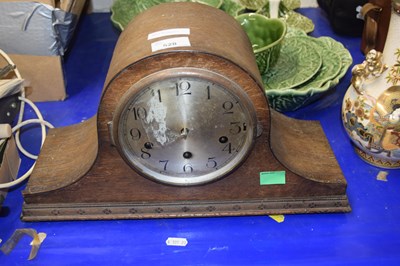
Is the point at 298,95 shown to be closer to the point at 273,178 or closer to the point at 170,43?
the point at 273,178

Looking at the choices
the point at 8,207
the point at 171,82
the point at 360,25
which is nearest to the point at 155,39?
the point at 171,82

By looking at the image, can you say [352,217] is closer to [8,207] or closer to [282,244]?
[282,244]

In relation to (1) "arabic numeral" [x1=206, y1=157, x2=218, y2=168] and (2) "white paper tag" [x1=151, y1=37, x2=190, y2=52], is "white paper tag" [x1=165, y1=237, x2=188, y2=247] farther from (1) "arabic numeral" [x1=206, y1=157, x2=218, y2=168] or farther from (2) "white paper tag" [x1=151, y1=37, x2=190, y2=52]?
(2) "white paper tag" [x1=151, y1=37, x2=190, y2=52]

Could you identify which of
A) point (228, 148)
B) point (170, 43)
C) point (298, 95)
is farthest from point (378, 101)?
point (170, 43)

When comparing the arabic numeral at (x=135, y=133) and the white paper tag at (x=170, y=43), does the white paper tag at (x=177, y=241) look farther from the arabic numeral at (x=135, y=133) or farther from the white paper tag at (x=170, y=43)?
the white paper tag at (x=170, y=43)

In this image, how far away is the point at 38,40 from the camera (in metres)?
1.14

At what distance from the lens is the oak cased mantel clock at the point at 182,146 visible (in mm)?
785

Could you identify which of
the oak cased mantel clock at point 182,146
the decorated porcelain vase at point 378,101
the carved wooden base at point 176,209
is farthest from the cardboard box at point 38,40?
the decorated porcelain vase at point 378,101

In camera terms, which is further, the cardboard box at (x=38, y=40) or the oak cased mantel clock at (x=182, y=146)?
the cardboard box at (x=38, y=40)

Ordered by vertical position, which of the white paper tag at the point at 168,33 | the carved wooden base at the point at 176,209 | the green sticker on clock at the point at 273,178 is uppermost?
the white paper tag at the point at 168,33

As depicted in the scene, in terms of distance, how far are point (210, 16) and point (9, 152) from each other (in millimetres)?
481

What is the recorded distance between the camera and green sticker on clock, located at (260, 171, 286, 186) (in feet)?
2.89

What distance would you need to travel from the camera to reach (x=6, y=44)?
45.1 inches

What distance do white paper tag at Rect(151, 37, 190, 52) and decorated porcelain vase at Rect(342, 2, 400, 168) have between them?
13.7 inches
